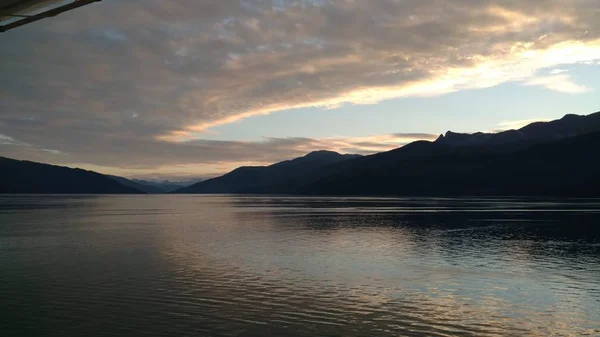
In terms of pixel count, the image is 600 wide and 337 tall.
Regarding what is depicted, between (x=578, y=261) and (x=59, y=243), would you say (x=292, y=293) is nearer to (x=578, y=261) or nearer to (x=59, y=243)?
(x=578, y=261)

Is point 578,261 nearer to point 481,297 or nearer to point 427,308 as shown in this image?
point 481,297

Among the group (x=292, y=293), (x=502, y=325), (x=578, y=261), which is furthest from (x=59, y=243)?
(x=578, y=261)

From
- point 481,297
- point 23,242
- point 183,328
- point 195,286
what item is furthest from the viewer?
point 23,242

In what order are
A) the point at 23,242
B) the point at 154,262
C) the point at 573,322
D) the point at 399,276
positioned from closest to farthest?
1. the point at 573,322
2. the point at 399,276
3. the point at 154,262
4. the point at 23,242

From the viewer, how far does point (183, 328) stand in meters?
24.0

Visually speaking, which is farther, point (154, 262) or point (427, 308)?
point (154, 262)

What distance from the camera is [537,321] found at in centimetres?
2623

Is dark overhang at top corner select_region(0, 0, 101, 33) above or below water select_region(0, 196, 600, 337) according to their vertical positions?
above

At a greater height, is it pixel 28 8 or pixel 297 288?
pixel 28 8

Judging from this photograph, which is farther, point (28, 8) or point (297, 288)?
point (297, 288)

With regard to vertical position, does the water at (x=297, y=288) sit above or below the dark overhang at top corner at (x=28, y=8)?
below

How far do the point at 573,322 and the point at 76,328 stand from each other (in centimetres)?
2692

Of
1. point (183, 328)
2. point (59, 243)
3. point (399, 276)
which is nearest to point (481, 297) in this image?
point (399, 276)

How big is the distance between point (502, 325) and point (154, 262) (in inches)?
1299
